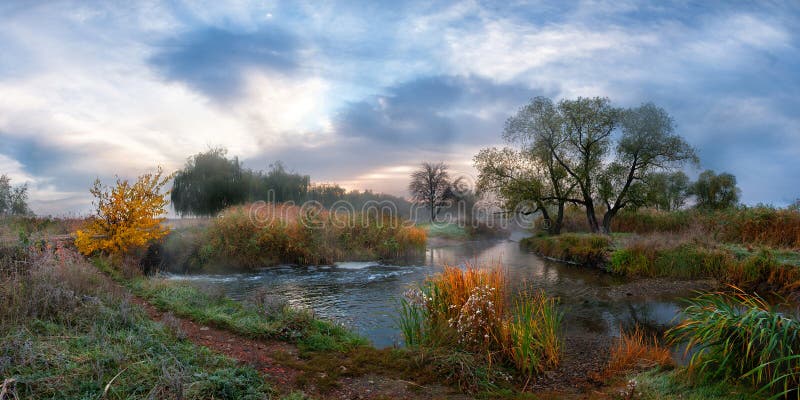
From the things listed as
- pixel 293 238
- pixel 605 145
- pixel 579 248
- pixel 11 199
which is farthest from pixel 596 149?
pixel 11 199

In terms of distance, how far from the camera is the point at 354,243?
2070 centimetres

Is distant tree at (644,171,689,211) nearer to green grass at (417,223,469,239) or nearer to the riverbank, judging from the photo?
the riverbank

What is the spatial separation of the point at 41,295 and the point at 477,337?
240 inches

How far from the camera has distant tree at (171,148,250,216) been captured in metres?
33.3

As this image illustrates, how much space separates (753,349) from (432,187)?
4910cm

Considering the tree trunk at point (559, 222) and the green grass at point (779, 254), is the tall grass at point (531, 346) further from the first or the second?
the tree trunk at point (559, 222)

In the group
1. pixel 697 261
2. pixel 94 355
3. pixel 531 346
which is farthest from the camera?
pixel 697 261

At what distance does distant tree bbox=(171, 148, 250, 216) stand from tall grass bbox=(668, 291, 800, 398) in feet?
107

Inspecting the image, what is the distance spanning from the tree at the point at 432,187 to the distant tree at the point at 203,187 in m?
24.5

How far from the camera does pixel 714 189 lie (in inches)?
1588

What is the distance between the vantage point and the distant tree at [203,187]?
33312 millimetres

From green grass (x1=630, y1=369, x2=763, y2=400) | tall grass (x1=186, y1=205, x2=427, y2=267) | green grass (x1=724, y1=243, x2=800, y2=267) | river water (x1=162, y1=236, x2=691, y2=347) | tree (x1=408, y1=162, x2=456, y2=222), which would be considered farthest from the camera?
tree (x1=408, y1=162, x2=456, y2=222)

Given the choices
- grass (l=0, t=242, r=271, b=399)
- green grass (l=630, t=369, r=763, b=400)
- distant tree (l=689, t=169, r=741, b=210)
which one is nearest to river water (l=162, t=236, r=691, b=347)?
green grass (l=630, t=369, r=763, b=400)

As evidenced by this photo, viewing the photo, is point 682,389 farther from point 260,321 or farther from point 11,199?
point 11,199
